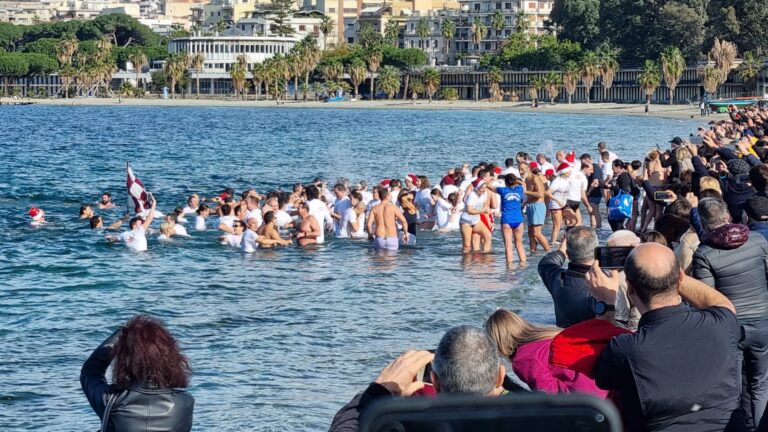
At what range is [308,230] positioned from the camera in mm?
23141

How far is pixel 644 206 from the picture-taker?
70.7 ft

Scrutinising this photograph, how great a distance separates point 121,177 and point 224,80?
128 m

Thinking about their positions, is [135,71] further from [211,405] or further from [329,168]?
[211,405]

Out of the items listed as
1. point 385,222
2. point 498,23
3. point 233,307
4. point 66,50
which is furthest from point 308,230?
point 66,50

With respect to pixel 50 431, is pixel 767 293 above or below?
above

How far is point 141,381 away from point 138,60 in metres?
176

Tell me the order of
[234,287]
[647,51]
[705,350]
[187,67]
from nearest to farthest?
[705,350] < [234,287] < [647,51] < [187,67]

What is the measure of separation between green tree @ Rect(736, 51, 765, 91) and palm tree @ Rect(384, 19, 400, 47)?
65406 mm

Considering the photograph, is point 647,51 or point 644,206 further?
point 647,51

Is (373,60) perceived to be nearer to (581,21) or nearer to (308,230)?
(581,21)

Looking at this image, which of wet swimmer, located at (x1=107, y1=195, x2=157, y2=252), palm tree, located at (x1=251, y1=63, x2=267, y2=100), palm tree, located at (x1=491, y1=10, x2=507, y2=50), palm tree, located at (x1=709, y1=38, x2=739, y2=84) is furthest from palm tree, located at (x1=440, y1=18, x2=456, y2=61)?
wet swimmer, located at (x1=107, y1=195, x2=157, y2=252)

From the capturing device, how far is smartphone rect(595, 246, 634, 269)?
579 centimetres

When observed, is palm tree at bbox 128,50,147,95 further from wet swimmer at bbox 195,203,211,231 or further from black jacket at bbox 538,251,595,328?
black jacket at bbox 538,251,595,328

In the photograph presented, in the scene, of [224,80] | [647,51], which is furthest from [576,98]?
[224,80]
